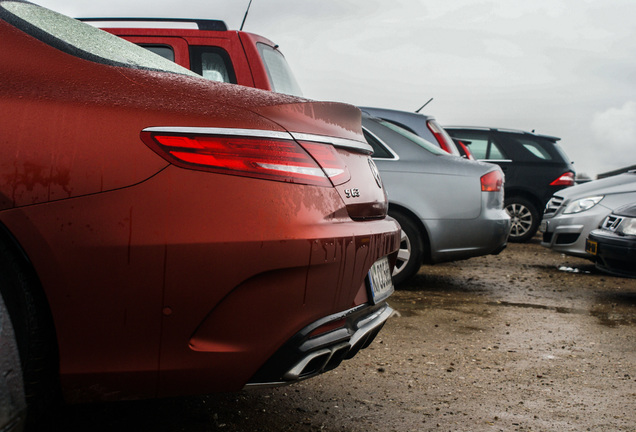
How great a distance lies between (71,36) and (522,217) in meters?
10.2

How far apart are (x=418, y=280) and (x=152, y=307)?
526cm

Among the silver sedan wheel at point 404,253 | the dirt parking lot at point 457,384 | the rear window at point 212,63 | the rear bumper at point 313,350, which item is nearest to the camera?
the rear bumper at point 313,350

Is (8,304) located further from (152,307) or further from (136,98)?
(136,98)

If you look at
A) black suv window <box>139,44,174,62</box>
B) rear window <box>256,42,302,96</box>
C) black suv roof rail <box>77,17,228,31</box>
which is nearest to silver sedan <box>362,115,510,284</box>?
rear window <box>256,42,302,96</box>

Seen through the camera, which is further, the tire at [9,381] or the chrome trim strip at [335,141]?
the chrome trim strip at [335,141]

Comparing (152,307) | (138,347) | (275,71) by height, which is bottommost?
(138,347)

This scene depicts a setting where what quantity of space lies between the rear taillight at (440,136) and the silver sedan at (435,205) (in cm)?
105

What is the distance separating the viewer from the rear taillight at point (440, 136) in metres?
7.25

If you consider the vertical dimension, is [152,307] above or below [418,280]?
above

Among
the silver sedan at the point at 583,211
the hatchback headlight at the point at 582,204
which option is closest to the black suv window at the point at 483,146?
the silver sedan at the point at 583,211

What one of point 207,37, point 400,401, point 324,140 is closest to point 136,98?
point 324,140

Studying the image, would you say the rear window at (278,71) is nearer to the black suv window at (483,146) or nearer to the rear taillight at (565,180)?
the black suv window at (483,146)

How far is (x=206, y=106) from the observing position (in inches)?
83.0

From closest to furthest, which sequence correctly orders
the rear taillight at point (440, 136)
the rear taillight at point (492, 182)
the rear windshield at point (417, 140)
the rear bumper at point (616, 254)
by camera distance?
the rear bumper at point (616, 254) < the rear taillight at point (492, 182) < the rear windshield at point (417, 140) < the rear taillight at point (440, 136)
